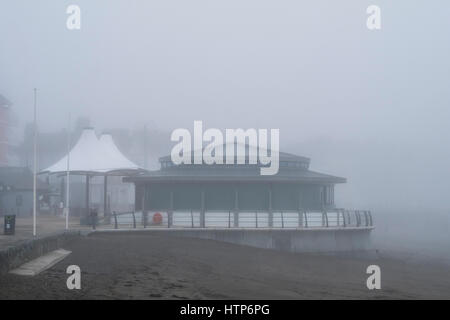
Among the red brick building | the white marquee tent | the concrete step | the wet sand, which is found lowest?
the wet sand

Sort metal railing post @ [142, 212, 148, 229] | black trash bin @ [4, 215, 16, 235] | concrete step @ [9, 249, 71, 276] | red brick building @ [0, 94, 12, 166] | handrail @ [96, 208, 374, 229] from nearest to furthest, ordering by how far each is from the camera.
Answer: concrete step @ [9, 249, 71, 276]
black trash bin @ [4, 215, 16, 235]
metal railing post @ [142, 212, 148, 229]
handrail @ [96, 208, 374, 229]
red brick building @ [0, 94, 12, 166]

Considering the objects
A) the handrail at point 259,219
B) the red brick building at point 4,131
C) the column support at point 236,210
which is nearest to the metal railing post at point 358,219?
the handrail at point 259,219

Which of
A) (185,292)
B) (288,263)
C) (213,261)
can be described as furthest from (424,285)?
(185,292)

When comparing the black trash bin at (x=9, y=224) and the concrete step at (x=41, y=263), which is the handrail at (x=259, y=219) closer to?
the black trash bin at (x=9, y=224)

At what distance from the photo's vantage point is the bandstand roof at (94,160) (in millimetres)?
41250

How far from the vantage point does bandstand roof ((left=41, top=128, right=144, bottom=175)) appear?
41250 mm

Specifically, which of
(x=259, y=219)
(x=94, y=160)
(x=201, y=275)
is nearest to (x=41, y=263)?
(x=201, y=275)

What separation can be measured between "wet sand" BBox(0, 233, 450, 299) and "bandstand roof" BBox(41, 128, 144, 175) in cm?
905

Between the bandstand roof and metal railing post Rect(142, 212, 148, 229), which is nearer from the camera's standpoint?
metal railing post Rect(142, 212, 148, 229)

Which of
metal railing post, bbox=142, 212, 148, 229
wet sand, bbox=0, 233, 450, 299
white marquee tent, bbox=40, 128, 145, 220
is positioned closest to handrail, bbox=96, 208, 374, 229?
metal railing post, bbox=142, 212, 148, 229

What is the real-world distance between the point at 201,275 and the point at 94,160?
23651 millimetres

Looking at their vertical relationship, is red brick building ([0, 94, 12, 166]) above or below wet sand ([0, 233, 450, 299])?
above

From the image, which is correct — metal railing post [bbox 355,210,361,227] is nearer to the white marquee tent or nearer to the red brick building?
the white marquee tent

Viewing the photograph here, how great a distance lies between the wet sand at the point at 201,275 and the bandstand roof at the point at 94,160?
9045 millimetres
